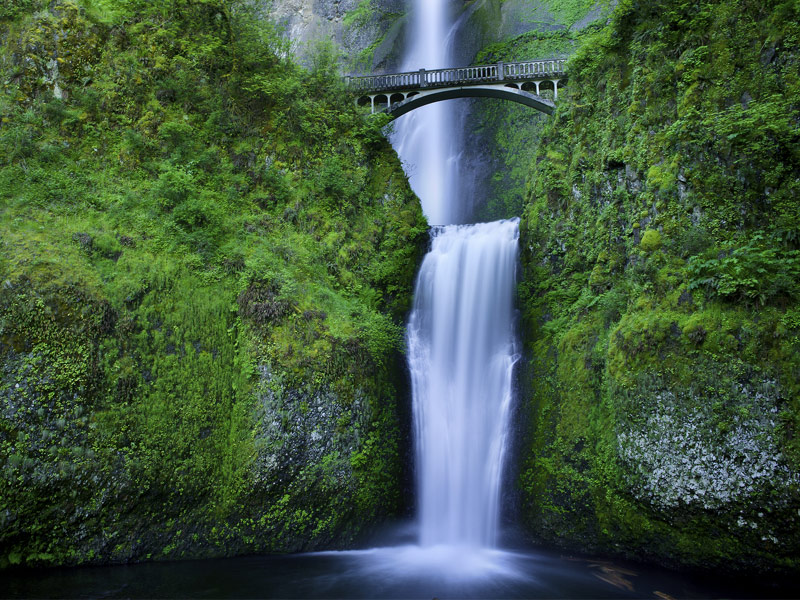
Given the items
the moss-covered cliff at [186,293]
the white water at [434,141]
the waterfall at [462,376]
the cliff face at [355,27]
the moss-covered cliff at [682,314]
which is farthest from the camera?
the cliff face at [355,27]

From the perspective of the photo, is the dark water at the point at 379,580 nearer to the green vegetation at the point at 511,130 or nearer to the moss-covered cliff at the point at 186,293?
the moss-covered cliff at the point at 186,293

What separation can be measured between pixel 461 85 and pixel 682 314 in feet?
37.7

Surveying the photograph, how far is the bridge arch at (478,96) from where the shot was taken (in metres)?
16.7

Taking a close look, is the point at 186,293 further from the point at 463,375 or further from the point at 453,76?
the point at 453,76

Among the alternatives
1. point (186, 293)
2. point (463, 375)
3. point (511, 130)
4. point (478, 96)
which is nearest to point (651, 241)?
point (463, 375)

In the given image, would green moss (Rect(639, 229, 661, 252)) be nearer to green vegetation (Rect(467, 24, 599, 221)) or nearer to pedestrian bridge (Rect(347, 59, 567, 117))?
pedestrian bridge (Rect(347, 59, 567, 117))

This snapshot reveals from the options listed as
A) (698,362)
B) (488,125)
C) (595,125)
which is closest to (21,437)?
(698,362)

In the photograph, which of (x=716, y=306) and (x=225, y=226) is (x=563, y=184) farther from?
(x=225, y=226)

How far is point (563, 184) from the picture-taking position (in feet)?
42.2

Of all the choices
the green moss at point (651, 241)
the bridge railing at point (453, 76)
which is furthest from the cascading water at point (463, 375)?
the bridge railing at point (453, 76)

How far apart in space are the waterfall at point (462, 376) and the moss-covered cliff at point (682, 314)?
2.53 ft

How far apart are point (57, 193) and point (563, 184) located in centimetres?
1150

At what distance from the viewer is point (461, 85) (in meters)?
17.1

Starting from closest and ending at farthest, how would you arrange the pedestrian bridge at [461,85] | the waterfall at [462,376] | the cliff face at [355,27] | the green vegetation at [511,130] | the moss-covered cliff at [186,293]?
the moss-covered cliff at [186,293] < the waterfall at [462,376] < the pedestrian bridge at [461,85] < the green vegetation at [511,130] < the cliff face at [355,27]
